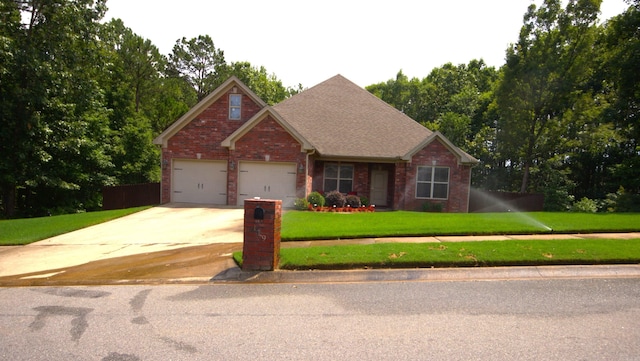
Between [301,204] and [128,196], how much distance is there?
9.03 meters

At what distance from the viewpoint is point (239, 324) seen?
4742mm

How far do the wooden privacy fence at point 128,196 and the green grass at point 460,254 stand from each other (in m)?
13.4

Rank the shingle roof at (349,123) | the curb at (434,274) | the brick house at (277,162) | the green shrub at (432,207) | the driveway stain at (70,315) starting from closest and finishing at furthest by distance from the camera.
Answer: the driveway stain at (70,315) < the curb at (434,274) < the brick house at (277,162) < the green shrub at (432,207) < the shingle roof at (349,123)

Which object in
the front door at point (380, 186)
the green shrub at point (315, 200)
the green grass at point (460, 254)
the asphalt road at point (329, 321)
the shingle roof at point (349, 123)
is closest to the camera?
the asphalt road at point (329, 321)

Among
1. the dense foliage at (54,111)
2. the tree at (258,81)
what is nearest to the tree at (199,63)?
the tree at (258,81)

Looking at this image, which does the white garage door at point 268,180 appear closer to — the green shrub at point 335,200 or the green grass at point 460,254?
the green shrub at point 335,200

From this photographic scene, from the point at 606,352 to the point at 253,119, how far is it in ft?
51.3

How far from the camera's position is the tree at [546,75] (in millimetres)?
23828

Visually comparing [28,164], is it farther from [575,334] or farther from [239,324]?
[575,334]

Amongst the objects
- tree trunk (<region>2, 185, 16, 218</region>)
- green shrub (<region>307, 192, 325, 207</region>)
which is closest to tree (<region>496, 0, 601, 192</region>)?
green shrub (<region>307, 192, 325, 207</region>)

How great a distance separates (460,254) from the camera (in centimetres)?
769

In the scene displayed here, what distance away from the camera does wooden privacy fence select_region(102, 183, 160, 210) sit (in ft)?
61.3

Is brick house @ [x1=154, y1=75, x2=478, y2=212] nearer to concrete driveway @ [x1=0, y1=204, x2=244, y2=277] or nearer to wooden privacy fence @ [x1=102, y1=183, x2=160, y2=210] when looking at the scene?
wooden privacy fence @ [x1=102, y1=183, x2=160, y2=210]

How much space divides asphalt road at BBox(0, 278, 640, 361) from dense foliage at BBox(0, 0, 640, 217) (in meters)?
17.4
